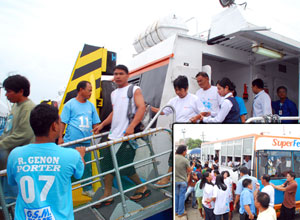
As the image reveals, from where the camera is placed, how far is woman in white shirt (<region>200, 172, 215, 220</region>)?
211 centimetres

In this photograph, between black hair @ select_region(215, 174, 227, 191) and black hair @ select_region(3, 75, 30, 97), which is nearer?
black hair @ select_region(215, 174, 227, 191)

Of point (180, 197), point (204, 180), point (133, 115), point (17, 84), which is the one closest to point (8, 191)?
point (17, 84)

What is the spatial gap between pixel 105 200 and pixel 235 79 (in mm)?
3833

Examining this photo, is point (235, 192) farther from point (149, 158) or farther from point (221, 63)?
point (221, 63)

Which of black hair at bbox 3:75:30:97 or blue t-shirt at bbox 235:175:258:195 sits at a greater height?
black hair at bbox 3:75:30:97

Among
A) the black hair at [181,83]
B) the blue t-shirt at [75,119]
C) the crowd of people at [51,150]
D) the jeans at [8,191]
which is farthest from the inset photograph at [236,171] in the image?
the blue t-shirt at [75,119]

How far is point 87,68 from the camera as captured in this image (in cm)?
516

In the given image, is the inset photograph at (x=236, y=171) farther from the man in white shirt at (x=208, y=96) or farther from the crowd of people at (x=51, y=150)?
the man in white shirt at (x=208, y=96)

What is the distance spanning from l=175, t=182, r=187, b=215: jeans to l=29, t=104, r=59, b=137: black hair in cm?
111

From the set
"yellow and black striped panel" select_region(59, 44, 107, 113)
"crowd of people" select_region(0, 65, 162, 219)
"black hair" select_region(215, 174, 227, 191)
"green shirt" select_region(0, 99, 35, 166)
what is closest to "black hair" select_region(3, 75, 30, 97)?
"crowd of people" select_region(0, 65, 162, 219)

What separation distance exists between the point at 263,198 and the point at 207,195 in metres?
0.41

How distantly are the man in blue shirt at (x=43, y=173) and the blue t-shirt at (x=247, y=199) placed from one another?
4.03ft

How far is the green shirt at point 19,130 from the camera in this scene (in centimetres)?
247

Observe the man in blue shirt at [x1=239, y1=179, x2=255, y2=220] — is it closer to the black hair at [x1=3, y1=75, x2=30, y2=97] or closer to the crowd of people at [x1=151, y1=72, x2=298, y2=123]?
the crowd of people at [x1=151, y1=72, x2=298, y2=123]
